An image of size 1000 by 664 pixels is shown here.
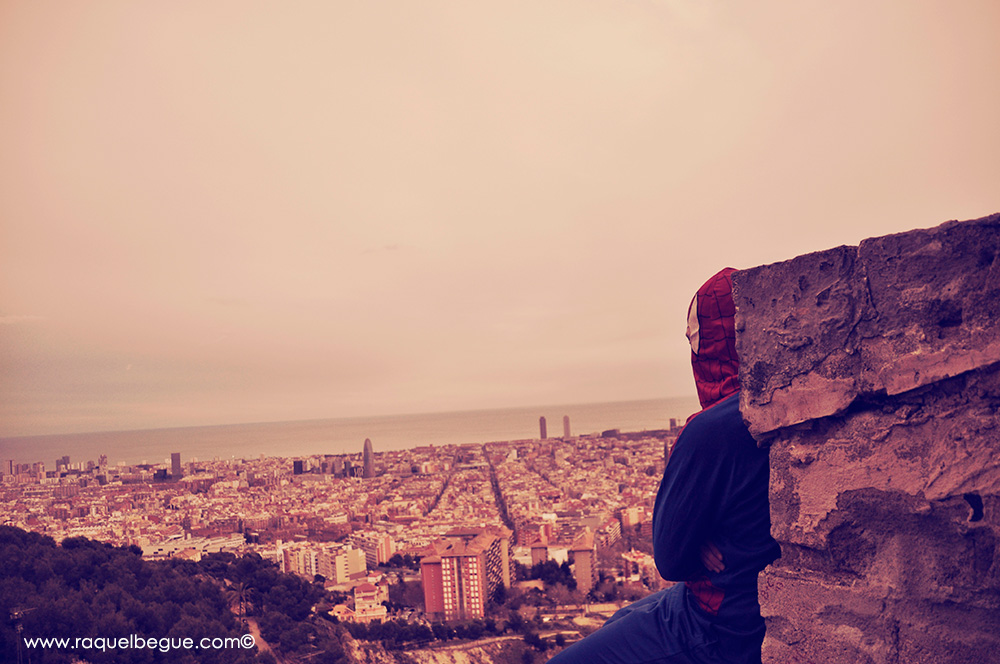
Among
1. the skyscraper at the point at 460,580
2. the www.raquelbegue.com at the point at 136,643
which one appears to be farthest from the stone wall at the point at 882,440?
the skyscraper at the point at 460,580

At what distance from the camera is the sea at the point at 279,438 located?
59.4 ft

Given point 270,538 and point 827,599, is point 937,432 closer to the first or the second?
point 827,599

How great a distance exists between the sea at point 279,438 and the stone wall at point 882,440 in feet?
3.38

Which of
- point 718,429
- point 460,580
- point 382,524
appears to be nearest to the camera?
point 718,429

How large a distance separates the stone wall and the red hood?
14 centimetres

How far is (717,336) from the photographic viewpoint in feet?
4.83

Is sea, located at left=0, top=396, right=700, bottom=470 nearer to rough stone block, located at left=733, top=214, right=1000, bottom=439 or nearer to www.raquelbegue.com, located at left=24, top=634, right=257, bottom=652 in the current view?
rough stone block, located at left=733, top=214, right=1000, bottom=439

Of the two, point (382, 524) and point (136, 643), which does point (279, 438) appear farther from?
point (136, 643)

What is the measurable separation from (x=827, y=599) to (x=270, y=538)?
18.6 metres

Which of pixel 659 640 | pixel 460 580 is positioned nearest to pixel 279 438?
pixel 460 580

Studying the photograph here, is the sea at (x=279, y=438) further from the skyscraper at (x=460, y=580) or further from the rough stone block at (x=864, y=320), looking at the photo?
the skyscraper at (x=460, y=580)

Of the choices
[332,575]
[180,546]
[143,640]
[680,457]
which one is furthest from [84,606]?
[680,457]

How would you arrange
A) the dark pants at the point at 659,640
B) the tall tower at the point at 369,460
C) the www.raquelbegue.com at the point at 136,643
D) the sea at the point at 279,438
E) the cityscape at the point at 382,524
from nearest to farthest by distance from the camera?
the dark pants at the point at 659,640 < the www.raquelbegue.com at the point at 136,643 < the cityscape at the point at 382,524 < the sea at the point at 279,438 < the tall tower at the point at 369,460

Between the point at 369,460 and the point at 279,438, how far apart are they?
186 inches
